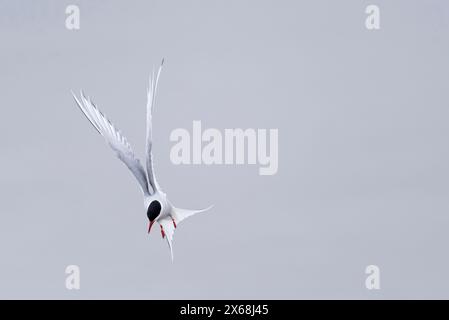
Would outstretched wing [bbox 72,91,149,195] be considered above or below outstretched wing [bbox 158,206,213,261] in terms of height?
above

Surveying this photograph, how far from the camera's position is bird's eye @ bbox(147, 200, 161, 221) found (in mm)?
23500

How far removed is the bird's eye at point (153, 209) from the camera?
23.5m

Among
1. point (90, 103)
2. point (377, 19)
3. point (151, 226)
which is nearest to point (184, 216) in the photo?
point (151, 226)

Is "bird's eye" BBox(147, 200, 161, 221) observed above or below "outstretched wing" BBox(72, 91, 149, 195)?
below

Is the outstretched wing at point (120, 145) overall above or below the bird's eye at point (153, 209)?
above

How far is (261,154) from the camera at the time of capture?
2552cm

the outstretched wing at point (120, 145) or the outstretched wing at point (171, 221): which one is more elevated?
the outstretched wing at point (120, 145)

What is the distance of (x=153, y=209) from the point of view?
2352 centimetres

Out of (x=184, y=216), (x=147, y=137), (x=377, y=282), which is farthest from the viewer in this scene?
(x=377, y=282)
